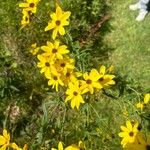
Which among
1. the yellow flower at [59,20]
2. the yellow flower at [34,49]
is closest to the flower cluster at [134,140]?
the yellow flower at [59,20]

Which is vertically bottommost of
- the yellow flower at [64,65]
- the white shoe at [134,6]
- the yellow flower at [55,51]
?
the yellow flower at [64,65]

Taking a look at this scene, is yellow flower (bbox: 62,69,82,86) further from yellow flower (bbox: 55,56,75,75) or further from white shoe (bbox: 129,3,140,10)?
white shoe (bbox: 129,3,140,10)

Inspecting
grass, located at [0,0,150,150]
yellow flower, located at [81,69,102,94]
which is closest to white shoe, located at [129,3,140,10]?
grass, located at [0,0,150,150]

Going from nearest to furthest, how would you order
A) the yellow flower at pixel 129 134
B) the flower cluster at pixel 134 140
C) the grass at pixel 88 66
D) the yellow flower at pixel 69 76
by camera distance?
the flower cluster at pixel 134 140
the yellow flower at pixel 129 134
the yellow flower at pixel 69 76
the grass at pixel 88 66

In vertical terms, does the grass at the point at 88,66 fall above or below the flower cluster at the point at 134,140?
above

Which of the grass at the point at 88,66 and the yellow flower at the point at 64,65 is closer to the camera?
the yellow flower at the point at 64,65

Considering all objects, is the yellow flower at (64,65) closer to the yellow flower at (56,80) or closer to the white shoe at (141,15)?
the yellow flower at (56,80)

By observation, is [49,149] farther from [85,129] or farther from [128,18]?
[128,18]

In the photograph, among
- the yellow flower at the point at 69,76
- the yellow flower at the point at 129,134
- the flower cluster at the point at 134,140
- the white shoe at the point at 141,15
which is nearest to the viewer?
the flower cluster at the point at 134,140
